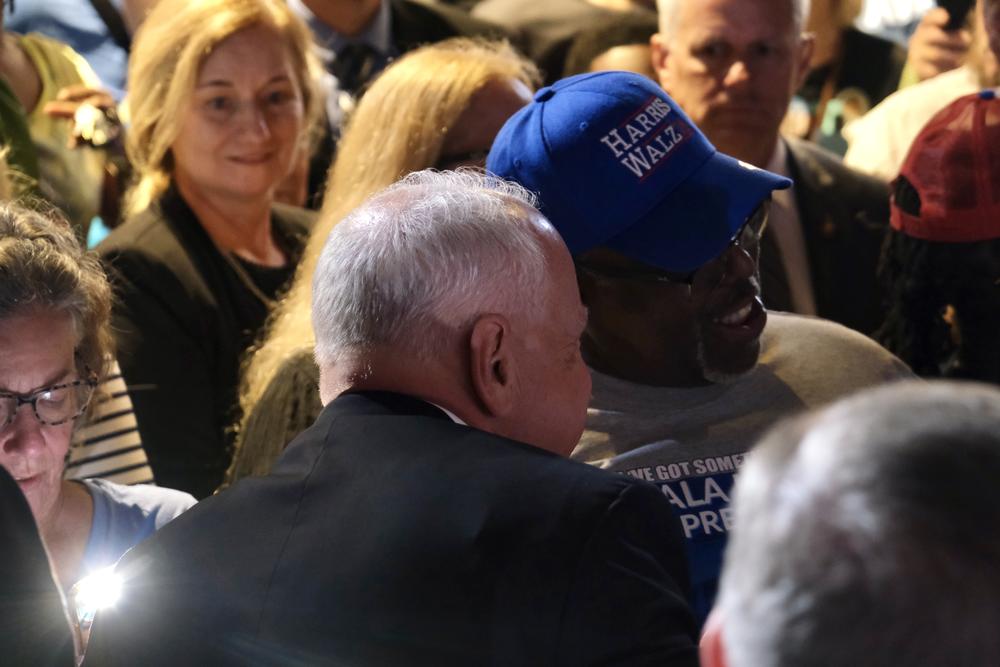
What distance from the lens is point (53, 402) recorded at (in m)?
2.38

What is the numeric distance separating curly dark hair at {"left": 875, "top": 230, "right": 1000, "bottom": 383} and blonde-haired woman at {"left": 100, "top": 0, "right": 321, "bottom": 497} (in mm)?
1372

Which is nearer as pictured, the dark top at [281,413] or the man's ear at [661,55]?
the dark top at [281,413]

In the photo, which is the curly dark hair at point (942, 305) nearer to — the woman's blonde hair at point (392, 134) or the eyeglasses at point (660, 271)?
the eyeglasses at point (660, 271)

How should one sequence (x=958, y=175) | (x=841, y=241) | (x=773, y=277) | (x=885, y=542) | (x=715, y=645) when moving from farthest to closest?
(x=841, y=241) < (x=773, y=277) < (x=958, y=175) < (x=715, y=645) < (x=885, y=542)

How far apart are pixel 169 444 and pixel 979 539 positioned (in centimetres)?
252

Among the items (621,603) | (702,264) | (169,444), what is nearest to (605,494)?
(621,603)

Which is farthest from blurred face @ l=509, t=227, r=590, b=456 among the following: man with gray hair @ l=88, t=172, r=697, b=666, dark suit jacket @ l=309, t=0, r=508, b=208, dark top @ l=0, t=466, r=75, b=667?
dark suit jacket @ l=309, t=0, r=508, b=208

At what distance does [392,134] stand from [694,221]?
95 cm

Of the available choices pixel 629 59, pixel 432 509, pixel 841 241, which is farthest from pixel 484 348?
pixel 629 59

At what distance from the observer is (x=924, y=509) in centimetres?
89

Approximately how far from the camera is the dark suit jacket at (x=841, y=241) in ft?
11.8

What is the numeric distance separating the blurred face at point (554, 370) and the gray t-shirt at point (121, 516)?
822 mm

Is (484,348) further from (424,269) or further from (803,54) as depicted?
(803,54)

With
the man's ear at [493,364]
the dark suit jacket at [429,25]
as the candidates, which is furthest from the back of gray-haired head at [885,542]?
the dark suit jacket at [429,25]
